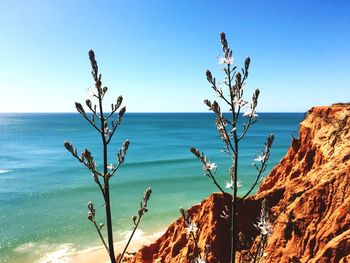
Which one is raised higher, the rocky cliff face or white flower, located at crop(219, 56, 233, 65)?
white flower, located at crop(219, 56, 233, 65)

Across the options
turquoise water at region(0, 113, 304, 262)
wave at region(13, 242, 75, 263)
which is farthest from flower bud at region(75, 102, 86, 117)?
turquoise water at region(0, 113, 304, 262)

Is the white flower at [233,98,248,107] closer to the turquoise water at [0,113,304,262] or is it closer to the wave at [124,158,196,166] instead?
the turquoise water at [0,113,304,262]

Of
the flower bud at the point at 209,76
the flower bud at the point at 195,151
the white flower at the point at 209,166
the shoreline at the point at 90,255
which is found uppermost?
the flower bud at the point at 209,76

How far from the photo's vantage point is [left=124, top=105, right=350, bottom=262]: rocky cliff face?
1094cm

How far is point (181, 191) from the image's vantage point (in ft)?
118

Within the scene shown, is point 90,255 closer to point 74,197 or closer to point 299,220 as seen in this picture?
point 299,220

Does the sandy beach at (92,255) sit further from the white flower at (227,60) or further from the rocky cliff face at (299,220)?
the white flower at (227,60)

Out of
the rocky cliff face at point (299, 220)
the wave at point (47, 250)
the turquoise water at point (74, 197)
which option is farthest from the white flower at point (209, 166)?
the turquoise water at point (74, 197)

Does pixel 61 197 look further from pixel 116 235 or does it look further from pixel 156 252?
pixel 156 252

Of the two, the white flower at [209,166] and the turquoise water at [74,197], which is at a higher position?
the white flower at [209,166]

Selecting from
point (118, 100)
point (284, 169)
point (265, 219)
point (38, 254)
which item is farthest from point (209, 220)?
point (38, 254)

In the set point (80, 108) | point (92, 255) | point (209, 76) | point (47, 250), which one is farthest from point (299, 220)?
point (47, 250)

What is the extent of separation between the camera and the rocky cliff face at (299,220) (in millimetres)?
10938

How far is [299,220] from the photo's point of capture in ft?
39.7
